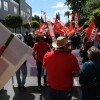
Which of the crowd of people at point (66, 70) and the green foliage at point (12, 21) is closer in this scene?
the crowd of people at point (66, 70)

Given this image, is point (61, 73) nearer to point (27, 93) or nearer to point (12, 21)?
point (27, 93)

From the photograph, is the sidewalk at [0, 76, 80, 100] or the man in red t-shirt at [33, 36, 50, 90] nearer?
the sidewalk at [0, 76, 80, 100]

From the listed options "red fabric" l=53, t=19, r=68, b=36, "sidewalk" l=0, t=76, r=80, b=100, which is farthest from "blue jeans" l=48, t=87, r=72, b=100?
"red fabric" l=53, t=19, r=68, b=36

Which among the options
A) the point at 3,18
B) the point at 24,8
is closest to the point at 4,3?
the point at 3,18

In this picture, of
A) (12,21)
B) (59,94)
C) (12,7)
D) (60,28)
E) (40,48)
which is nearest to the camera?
(59,94)

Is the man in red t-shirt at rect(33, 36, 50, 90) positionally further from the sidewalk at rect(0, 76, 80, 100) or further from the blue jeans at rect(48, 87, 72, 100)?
the blue jeans at rect(48, 87, 72, 100)

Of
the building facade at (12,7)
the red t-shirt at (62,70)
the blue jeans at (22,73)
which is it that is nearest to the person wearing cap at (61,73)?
the red t-shirt at (62,70)

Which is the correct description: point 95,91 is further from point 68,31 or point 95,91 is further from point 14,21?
point 14,21

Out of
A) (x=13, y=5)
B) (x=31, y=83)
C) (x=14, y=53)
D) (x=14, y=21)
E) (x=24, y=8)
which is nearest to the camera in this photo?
(x=14, y=53)

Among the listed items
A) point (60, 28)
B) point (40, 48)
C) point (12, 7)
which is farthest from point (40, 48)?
point (12, 7)

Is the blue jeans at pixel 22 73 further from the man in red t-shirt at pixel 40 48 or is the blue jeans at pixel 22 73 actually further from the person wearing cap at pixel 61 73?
the person wearing cap at pixel 61 73

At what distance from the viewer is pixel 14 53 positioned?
150 inches

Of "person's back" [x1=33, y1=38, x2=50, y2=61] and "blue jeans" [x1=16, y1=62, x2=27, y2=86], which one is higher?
"person's back" [x1=33, y1=38, x2=50, y2=61]

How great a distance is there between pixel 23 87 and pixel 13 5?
263 feet
